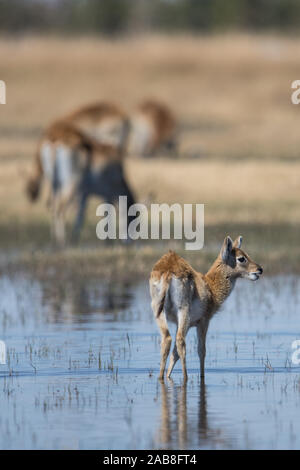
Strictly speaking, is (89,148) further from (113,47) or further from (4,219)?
(113,47)

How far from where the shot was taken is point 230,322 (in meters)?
14.3

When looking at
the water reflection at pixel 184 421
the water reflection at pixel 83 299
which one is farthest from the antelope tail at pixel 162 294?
the water reflection at pixel 83 299

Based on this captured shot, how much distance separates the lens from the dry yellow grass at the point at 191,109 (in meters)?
25.4

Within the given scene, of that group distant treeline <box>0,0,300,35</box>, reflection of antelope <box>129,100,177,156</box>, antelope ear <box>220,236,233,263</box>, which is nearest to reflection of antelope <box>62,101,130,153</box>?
reflection of antelope <box>129,100,177,156</box>

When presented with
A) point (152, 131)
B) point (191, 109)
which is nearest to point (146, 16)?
point (191, 109)

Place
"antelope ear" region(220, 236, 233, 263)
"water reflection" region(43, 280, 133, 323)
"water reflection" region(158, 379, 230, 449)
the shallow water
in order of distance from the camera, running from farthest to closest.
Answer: "water reflection" region(43, 280, 133, 323) → "antelope ear" region(220, 236, 233, 263) → the shallow water → "water reflection" region(158, 379, 230, 449)

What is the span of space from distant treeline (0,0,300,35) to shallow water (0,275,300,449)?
3684cm

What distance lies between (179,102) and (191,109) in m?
0.89

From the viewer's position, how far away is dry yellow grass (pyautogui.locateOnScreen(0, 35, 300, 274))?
2536cm

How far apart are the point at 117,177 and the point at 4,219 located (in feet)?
10.5

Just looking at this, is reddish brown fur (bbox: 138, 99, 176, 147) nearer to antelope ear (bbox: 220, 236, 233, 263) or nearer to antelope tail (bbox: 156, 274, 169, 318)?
antelope ear (bbox: 220, 236, 233, 263)

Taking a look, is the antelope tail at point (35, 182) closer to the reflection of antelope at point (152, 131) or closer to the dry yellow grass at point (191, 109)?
the dry yellow grass at point (191, 109)

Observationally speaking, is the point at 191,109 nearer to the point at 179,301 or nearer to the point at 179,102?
the point at 179,102

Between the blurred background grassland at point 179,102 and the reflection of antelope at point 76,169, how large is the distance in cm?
85
